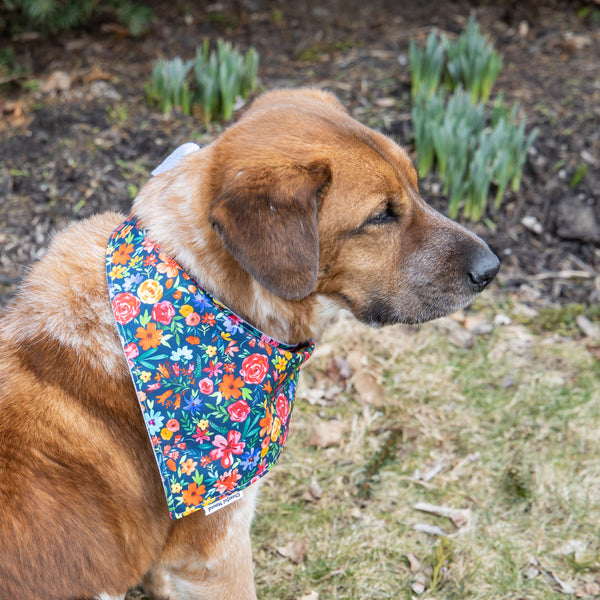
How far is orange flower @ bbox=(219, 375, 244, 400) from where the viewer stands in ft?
7.61

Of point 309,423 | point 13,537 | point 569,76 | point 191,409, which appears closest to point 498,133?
point 569,76

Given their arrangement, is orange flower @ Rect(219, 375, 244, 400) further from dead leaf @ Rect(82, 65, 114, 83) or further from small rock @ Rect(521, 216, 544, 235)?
dead leaf @ Rect(82, 65, 114, 83)

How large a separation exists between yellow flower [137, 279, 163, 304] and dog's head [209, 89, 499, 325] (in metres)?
0.31

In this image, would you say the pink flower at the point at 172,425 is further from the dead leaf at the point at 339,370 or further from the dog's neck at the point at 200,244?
the dead leaf at the point at 339,370

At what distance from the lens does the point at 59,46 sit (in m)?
6.22

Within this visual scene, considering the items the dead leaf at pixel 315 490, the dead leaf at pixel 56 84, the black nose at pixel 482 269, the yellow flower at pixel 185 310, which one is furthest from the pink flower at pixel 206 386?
the dead leaf at pixel 56 84

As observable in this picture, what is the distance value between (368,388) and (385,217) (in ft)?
5.87

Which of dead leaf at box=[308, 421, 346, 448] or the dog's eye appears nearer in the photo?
the dog's eye

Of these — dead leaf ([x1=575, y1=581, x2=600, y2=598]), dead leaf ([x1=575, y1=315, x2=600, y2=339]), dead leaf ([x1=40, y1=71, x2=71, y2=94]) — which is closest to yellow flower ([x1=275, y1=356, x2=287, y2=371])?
dead leaf ([x1=575, y1=581, x2=600, y2=598])

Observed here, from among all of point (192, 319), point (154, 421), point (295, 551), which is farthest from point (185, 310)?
point (295, 551)

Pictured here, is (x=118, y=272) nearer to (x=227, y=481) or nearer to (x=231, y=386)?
(x=231, y=386)

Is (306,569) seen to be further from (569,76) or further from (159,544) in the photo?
(569,76)

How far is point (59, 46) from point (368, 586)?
5.42 m

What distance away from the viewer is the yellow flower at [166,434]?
2268 millimetres
